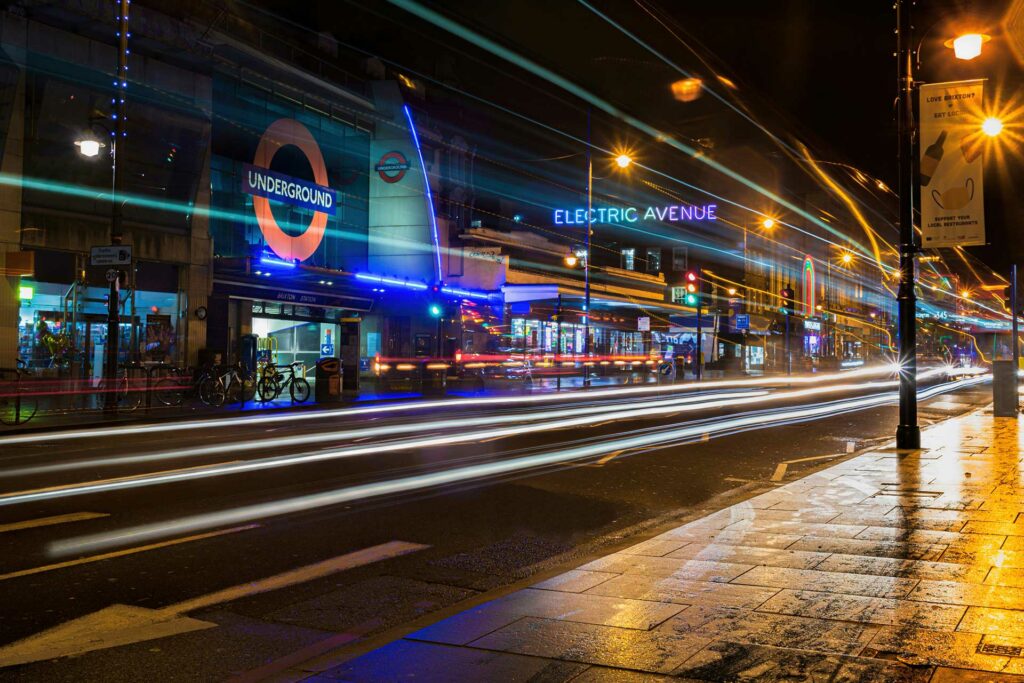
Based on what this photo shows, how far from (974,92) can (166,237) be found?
23555mm

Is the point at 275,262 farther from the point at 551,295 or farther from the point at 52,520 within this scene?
the point at 52,520

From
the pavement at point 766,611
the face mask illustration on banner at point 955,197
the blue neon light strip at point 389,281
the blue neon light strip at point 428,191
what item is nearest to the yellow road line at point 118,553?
the pavement at point 766,611

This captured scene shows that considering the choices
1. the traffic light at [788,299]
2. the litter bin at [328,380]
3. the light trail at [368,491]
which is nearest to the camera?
the light trail at [368,491]

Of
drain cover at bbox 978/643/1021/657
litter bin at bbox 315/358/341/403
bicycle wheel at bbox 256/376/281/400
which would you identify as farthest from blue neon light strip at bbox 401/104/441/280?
drain cover at bbox 978/643/1021/657

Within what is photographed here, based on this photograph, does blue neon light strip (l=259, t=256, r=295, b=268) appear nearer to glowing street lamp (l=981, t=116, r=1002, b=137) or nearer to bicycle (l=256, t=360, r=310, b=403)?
bicycle (l=256, t=360, r=310, b=403)

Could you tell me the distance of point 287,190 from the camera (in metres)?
31.0

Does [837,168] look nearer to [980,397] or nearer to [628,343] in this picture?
[628,343]

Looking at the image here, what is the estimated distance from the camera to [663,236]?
67.7 meters

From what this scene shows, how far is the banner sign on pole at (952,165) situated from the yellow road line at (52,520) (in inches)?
453

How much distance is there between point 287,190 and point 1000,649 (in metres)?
29.5

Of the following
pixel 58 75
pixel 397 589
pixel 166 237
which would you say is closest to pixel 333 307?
pixel 166 237

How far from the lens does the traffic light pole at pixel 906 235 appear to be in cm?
1339

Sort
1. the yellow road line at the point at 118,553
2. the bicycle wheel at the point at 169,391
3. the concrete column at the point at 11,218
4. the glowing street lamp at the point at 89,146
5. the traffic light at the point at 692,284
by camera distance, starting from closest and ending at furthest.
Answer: the yellow road line at the point at 118,553, the concrete column at the point at 11,218, the glowing street lamp at the point at 89,146, the bicycle wheel at the point at 169,391, the traffic light at the point at 692,284

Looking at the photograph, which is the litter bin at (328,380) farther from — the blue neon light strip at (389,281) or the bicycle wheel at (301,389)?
the blue neon light strip at (389,281)
